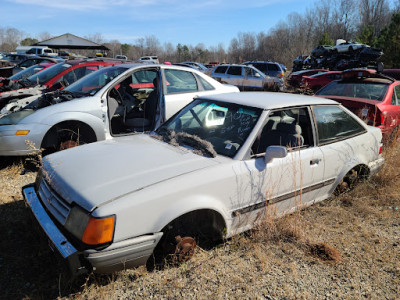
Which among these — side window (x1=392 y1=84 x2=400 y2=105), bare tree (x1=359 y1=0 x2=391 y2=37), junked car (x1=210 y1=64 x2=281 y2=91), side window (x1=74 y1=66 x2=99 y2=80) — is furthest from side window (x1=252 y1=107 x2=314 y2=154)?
bare tree (x1=359 y1=0 x2=391 y2=37)

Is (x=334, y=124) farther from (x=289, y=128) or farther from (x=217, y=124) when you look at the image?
(x=217, y=124)

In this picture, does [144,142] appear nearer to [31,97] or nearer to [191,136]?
[191,136]

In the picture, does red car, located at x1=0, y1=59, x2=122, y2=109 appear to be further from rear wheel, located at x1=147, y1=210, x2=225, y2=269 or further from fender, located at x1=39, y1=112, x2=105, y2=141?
rear wheel, located at x1=147, y1=210, x2=225, y2=269

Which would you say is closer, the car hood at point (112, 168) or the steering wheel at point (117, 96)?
the car hood at point (112, 168)

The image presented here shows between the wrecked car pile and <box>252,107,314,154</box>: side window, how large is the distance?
55.9ft

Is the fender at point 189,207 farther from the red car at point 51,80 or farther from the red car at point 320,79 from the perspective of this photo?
the red car at point 320,79

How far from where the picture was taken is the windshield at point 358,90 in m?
6.06

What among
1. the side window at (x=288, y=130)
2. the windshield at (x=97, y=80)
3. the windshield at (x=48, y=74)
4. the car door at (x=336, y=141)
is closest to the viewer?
the side window at (x=288, y=130)

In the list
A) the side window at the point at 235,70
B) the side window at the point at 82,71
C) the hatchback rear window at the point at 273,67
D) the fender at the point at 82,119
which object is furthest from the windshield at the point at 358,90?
the hatchback rear window at the point at 273,67

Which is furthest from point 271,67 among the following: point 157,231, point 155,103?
point 157,231

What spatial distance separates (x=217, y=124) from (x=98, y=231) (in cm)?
174

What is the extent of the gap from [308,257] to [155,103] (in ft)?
11.4

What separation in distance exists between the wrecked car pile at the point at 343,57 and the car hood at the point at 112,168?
1840 centimetres

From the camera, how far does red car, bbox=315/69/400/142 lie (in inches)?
222
